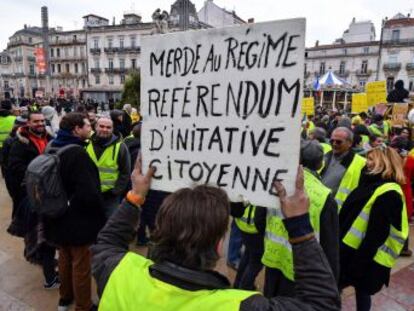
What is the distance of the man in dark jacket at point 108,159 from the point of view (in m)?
3.81

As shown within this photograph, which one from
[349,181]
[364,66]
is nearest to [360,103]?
[349,181]

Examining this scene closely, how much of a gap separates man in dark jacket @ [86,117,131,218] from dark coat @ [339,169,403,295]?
7.76 ft

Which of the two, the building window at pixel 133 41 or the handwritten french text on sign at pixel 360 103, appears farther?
the building window at pixel 133 41

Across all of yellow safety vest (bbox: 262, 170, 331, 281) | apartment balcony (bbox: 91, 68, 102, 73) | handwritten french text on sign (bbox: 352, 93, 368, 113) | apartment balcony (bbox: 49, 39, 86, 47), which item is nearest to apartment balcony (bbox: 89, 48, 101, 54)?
→ apartment balcony (bbox: 49, 39, 86, 47)

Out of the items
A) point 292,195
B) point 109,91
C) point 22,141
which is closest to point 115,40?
point 109,91

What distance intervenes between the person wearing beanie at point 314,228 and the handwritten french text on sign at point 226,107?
75cm

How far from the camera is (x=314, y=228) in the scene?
2053mm

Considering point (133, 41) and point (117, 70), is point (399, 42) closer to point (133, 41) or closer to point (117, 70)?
point (133, 41)

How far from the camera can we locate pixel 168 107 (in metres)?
1.75

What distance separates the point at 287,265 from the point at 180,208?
1.34 meters

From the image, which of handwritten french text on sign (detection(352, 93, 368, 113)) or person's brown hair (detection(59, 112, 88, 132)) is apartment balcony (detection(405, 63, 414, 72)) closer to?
handwritten french text on sign (detection(352, 93, 368, 113))

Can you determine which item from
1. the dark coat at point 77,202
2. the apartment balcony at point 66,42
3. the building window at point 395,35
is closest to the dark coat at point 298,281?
the dark coat at point 77,202

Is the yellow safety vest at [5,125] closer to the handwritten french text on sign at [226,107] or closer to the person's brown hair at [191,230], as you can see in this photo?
the handwritten french text on sign at [226,107]

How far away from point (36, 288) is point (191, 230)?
10.5 feet
